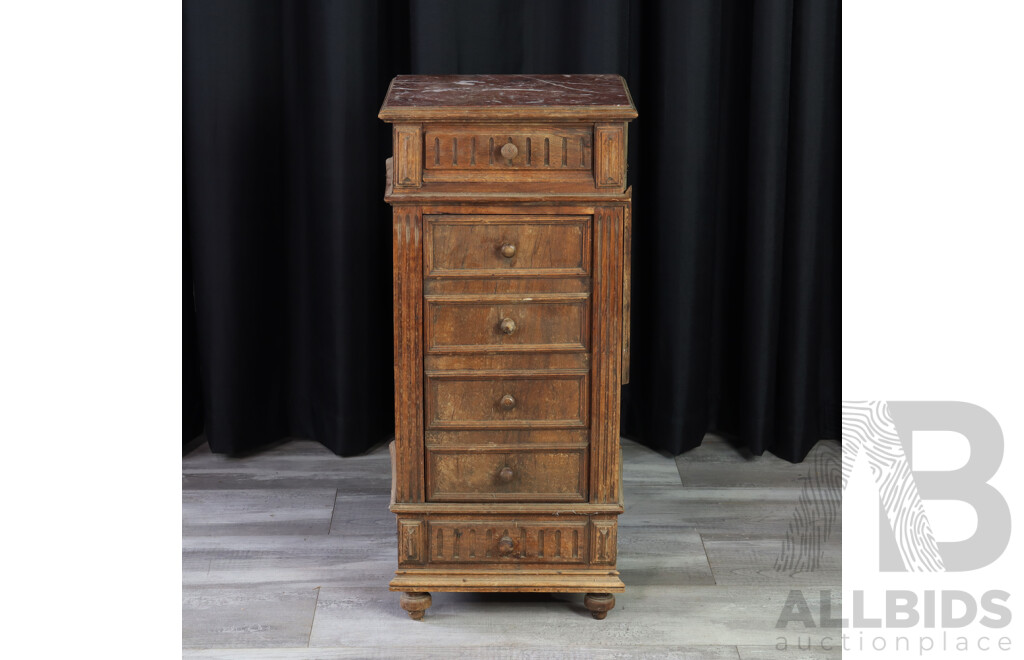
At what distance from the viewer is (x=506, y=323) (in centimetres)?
236

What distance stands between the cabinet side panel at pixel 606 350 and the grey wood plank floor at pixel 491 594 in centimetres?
30

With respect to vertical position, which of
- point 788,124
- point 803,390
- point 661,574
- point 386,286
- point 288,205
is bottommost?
point 661,574

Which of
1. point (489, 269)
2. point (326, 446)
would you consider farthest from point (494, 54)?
point (326, 446)

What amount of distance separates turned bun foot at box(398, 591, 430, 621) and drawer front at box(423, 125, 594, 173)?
2.83 ft

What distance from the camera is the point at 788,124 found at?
3.04 metres

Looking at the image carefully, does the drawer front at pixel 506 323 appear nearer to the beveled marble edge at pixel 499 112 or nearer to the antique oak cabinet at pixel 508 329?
the antique oak cabinet at pixel 508 329

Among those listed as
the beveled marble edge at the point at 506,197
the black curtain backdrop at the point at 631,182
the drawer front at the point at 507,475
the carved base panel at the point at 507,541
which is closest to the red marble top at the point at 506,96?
the beveled marble edge at the point at 506,197

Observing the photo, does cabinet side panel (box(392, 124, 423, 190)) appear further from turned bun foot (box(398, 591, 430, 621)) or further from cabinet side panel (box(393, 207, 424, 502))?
turned bun foot (box(398, 591, 430, 621))

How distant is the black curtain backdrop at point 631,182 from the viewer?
295cm

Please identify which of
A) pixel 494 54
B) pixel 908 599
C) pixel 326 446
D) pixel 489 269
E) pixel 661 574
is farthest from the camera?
pixel 326 446

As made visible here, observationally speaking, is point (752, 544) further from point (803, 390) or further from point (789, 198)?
point (789, 198)

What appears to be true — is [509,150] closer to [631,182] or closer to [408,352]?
[408,352]

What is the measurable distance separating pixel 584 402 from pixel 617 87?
2.07ft

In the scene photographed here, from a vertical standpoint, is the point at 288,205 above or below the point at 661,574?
above
